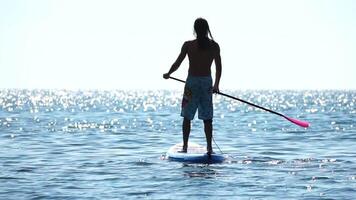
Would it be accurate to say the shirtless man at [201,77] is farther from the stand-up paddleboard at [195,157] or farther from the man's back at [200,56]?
the stand-up paddleboard at [195,157]

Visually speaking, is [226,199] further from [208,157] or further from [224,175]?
[208,157]

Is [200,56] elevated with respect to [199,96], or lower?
elevated

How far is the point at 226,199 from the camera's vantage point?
7.93 meters

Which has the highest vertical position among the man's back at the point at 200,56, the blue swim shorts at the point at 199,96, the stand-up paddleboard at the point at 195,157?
the man's back at the point at 200,56

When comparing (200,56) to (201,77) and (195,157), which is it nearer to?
(201,77)

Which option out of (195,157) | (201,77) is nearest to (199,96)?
(201,77)

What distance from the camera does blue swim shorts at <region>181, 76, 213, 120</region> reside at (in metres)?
11.4

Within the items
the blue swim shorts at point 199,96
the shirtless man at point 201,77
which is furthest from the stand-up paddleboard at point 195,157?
the blue swim shorts at point 199,96

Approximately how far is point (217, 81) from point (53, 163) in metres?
2.84

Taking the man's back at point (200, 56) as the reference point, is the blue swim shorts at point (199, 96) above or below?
below

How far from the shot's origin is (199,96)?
1142cm

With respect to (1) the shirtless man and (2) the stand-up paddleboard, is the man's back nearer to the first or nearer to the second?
(1) the shirtless man

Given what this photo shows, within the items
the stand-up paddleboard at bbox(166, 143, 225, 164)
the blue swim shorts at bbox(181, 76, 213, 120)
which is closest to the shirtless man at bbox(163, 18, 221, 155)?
the blue swim shorts at bbox(181, 76, 213, 120)

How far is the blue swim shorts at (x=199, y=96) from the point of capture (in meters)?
11.4
